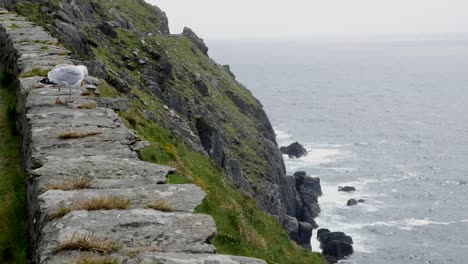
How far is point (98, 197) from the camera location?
8.04 metres

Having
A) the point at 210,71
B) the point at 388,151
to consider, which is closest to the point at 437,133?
the point at 388,151

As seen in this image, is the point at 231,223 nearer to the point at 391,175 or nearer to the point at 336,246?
the point at 336,246

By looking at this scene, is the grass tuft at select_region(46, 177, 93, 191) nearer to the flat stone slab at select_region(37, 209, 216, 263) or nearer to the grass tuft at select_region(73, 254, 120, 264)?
the flat stone slab at select_region(37, 209, 216, 263)

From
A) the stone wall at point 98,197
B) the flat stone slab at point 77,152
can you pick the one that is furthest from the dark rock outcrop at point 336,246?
the flat stone slab at point 77,152

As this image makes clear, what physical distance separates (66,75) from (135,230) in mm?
6500

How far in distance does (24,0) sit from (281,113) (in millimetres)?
150134

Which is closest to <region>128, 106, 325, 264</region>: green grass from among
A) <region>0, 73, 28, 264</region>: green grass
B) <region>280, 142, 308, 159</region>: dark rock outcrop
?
<region>0, 73, 28, 264</region>: green grass

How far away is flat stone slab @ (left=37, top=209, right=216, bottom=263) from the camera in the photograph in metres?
6.88

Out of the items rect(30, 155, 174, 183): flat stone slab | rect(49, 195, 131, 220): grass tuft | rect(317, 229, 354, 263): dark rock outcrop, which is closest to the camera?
rect(49, 195, 131, 220): grass tuft

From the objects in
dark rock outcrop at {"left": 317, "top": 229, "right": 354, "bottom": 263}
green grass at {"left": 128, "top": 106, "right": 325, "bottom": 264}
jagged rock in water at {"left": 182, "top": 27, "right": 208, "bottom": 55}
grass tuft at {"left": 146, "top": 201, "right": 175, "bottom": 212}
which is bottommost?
dark rock outcrop at {"left": 317, "top": 229, "right": 354, "bottom": 263}

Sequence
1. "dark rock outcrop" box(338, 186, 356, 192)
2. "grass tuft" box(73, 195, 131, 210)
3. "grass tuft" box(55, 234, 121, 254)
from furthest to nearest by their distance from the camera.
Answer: "dark rock outcrop" box(338, 186, 356, 192) → "grass tuft" box(73, 195, 131, 210) → "grass tuft" box(55, 234, 121, 254)

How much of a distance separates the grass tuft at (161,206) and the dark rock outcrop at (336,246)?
203 feet

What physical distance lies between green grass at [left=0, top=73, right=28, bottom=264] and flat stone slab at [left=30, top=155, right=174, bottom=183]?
3.47 feet

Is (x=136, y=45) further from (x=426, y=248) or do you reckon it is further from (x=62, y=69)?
(x=62, y=69)
